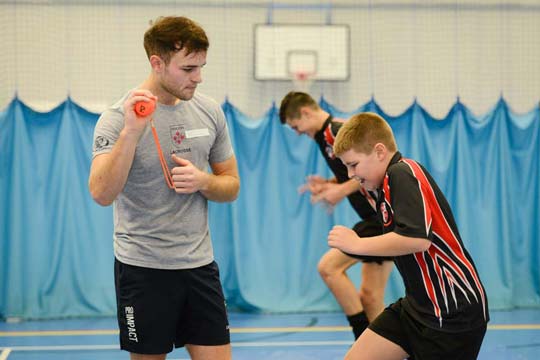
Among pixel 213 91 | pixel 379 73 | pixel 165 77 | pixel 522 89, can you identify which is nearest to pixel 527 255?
pixel 522 89

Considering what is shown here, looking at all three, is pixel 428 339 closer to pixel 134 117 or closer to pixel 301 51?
pixel 134 117

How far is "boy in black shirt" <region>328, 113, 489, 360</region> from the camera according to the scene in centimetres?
288

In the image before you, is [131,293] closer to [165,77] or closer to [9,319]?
[165,77]

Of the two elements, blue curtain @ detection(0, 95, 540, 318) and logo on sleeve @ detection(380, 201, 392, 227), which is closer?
logo on sleeve @ detection(380, 201, 392, 227)

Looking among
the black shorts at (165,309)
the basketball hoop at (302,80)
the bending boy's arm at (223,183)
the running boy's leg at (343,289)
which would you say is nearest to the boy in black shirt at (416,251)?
the bending boy's arm at (223,183)

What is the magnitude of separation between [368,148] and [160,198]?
91 cm

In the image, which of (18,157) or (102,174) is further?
(18,157)

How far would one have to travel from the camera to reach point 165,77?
280 cm

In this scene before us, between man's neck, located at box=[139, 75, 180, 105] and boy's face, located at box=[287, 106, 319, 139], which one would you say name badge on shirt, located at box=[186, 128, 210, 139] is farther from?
boy's face, located at box=[287, 106, 319, 139]

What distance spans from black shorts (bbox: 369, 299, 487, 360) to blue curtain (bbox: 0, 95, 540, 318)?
4.15 m

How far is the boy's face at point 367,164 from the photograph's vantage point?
122 inches

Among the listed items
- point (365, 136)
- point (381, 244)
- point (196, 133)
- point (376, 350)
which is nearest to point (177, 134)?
point (196, 133)

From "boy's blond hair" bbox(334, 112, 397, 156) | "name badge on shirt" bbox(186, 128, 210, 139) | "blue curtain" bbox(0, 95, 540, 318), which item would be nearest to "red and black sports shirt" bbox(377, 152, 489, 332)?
"boy's blond hair" bbox(334, 112, 397, 156)

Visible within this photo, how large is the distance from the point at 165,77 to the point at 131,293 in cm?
87
